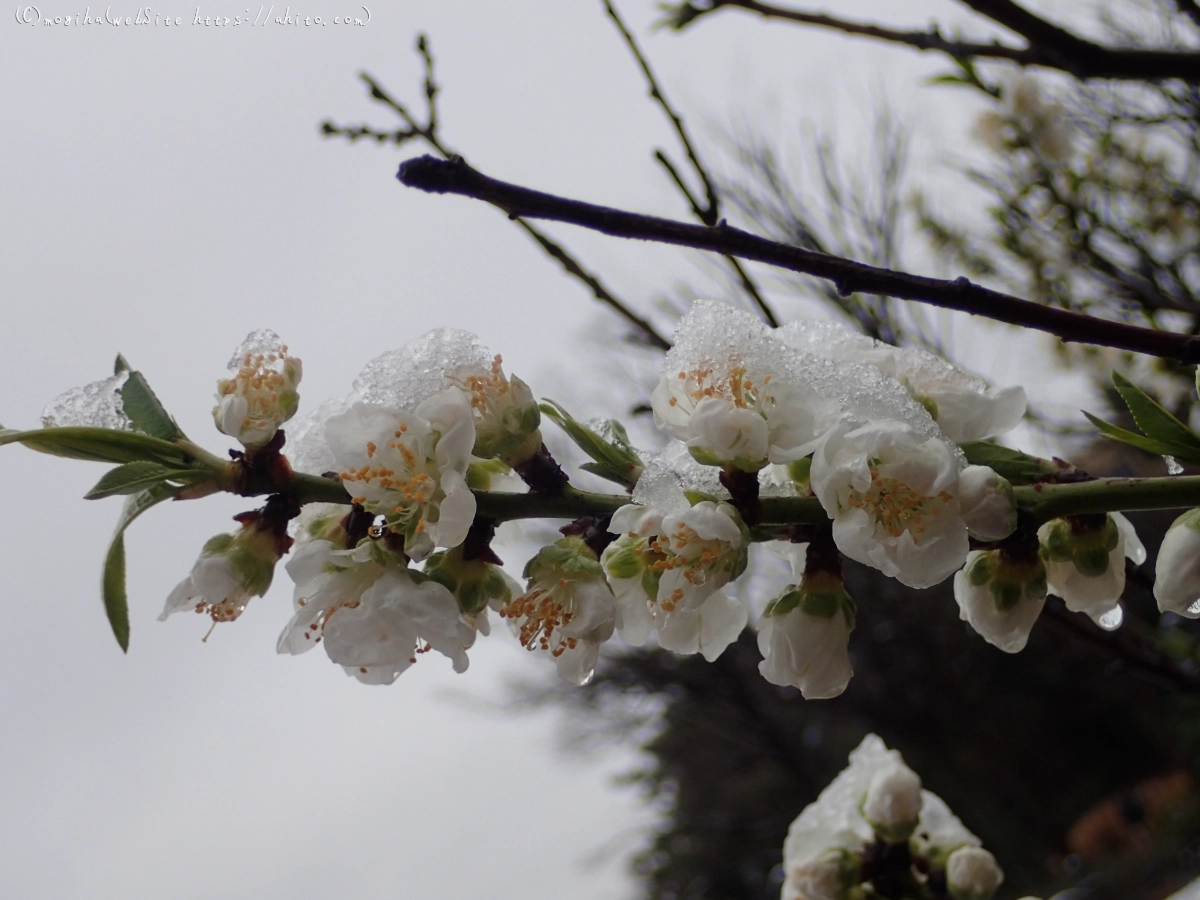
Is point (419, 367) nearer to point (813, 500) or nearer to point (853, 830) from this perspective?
point (813, 500)

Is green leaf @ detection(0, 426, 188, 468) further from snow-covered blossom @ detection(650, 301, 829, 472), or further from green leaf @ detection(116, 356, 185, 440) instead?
snow-covered blossom @ detection(650, 301, 829, 472)

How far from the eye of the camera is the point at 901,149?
2.14 meters

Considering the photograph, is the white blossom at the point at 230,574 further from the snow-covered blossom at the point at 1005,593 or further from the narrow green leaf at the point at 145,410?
the snow-covered blossom at the point at 1005,593

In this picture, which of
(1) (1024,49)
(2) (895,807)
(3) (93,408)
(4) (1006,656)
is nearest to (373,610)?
(3) (93,408)

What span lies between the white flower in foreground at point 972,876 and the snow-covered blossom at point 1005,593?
1.40ft

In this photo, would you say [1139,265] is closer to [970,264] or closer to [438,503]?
[970,264]

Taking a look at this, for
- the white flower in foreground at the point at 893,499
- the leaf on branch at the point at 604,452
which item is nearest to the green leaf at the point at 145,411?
the leaf on branch at the point at 604,452

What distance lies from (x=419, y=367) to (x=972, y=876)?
0.69m

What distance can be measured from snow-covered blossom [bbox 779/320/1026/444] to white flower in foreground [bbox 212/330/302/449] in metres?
0.26

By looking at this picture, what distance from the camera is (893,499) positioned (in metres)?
0.38

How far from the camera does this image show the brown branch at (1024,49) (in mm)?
664

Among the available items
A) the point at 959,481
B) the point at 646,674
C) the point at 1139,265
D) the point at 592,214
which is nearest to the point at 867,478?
A: the point at 959,481

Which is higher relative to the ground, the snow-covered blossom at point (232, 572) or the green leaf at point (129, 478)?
the green leaf at point (129, 478)

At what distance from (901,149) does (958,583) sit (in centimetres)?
192
